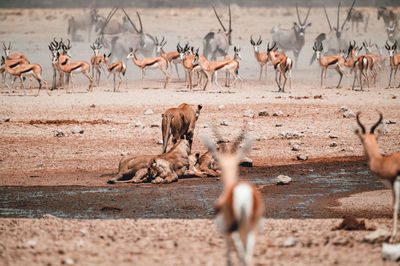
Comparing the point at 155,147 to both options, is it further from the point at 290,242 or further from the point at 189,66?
A: the point at 189,66

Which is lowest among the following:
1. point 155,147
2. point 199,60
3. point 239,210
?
point 155,147

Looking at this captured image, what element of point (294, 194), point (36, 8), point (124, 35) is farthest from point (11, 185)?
point (36, 8)

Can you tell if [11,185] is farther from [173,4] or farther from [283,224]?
[173,4]

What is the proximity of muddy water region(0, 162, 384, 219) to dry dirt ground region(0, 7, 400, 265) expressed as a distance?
0.58 m

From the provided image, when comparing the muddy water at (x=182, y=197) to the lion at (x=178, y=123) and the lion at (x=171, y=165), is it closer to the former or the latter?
the lion at (x=171, y=165)

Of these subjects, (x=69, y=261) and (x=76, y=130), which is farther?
(x=76, y=130)

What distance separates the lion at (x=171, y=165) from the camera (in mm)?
10031

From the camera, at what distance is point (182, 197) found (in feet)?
30.1

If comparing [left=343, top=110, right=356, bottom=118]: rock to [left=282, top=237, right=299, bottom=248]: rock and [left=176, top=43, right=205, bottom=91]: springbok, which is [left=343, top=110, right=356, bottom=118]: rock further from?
[left=282, top=237, right=299, bottom=248]: rock

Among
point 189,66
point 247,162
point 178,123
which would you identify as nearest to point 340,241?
point 247,162

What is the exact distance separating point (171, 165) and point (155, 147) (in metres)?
2.63

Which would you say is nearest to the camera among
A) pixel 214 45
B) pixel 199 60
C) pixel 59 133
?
pixel 59 133

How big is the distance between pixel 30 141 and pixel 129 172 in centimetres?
393

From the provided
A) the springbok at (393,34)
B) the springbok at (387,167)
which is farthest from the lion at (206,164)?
the springbok at (393,34)
